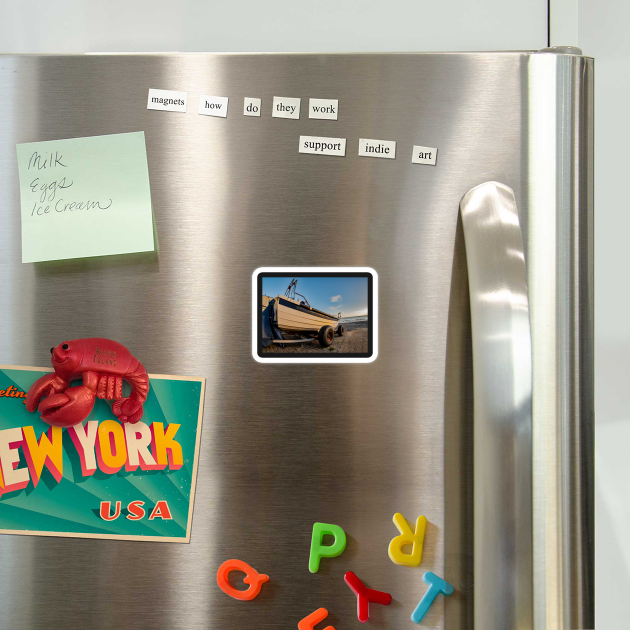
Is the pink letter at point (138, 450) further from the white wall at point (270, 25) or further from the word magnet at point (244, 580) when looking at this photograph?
the white wall at point (270, 25)

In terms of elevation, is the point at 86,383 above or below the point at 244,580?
above

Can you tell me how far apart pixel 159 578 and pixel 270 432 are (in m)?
0.19

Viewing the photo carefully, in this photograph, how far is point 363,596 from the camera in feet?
1.56

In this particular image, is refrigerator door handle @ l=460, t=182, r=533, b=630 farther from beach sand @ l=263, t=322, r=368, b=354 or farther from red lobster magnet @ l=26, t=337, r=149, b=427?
red lobster magnet @ l=26, t=337, r=149, b=427

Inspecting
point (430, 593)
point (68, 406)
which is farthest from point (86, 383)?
point (430, 593)

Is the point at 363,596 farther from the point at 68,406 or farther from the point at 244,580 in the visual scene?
the point at 68,406

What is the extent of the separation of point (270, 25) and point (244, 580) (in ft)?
2.43

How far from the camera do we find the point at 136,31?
28.3 inches

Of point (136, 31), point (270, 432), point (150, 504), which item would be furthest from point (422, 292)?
point (136, 31)

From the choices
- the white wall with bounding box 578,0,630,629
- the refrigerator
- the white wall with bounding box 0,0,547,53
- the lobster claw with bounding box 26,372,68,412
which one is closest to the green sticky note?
the refrigerator

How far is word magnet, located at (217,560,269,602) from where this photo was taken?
19.0 inches

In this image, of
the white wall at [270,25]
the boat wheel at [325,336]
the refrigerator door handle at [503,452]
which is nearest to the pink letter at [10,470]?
the boat wheel at [325,336]

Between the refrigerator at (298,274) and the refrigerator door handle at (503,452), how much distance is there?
4 cm

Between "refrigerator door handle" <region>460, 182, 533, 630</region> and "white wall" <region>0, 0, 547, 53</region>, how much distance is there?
457mm
